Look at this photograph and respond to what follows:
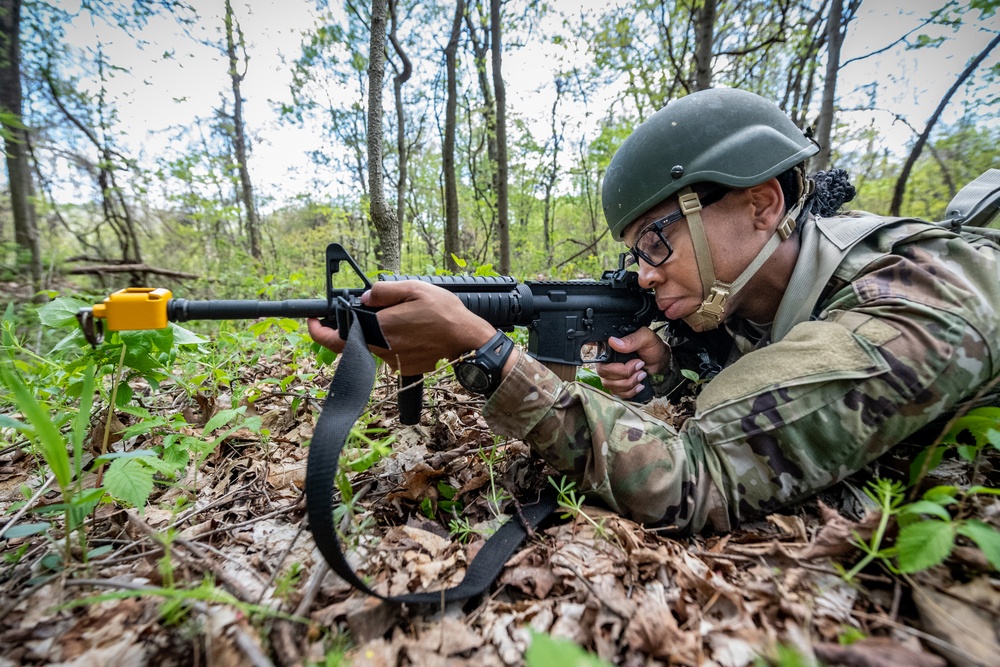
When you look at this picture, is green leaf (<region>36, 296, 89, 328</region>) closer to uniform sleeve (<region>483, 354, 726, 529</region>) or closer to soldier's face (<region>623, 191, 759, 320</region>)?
uniform sleeve (<region>483, 354, 726, 529</region>)

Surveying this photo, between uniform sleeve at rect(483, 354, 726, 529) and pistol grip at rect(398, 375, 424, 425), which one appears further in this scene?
pistol grip at rect(398, 375, 424, 425)

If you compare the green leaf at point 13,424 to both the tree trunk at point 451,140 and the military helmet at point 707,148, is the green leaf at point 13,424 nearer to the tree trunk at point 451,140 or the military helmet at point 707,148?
the military helmet at point 707,148

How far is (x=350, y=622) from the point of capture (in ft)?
3.63

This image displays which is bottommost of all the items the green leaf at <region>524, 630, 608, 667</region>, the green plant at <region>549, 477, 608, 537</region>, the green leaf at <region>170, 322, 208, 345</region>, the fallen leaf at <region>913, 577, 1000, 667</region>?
the green plant at <region>549, 477, 608, 537</region>

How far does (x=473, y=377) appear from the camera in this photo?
184cm


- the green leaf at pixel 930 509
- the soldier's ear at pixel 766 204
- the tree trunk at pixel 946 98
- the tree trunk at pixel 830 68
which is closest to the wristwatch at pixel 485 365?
the green leaf at pixel 930 509

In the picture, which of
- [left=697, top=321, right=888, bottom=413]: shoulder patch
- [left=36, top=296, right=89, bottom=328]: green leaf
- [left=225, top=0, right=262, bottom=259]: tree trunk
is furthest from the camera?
[left=225, top=0, right=262, bottom=259]: tree trunk

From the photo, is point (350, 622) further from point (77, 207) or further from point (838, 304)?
point (77, 207)

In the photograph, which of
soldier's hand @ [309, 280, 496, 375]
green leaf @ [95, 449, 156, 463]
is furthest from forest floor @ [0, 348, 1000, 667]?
soldier's hand @ [309, 280, 496, 375]

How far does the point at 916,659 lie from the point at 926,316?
1161 millimetres

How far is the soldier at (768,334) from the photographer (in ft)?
4.83

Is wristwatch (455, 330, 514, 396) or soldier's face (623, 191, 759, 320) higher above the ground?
soldier's face (623, 191, 759, 320)

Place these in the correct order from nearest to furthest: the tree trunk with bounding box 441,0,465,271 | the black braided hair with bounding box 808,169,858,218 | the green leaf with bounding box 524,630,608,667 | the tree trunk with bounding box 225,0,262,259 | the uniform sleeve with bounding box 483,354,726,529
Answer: the green leaf with bounding box 524,630,608,667 → the uniform sleeve with bounding box 483,354,726,529 → the black braided hair with bounding box 808,169,858,218 → the tree trunk with bounding box 441,0,465,271 → the tree trunk with bounding box 225,0,262,259

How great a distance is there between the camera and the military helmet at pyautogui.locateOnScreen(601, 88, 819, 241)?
2.23 metres
